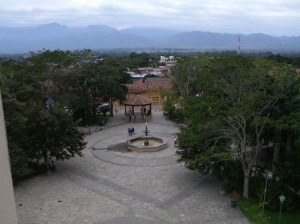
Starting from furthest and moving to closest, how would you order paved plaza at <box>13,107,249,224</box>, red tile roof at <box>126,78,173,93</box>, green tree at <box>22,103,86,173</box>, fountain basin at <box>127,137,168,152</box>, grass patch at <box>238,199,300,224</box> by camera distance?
red tile roof at <box>126,78,173,93</box> < fountain basin at <box>127,137,168,152</box> < green tree at <box>22,103,86,173</box> < paved plaza at <box>13,107,249,224</box> < grass patch at <box>238,199,300,224</box>

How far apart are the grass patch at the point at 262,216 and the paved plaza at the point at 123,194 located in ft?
1.18

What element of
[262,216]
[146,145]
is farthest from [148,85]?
[262,216]

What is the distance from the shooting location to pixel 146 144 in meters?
26.4

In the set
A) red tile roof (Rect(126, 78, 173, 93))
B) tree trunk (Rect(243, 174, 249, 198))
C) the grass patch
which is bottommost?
the grass patch

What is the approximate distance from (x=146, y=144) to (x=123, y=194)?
9008 millimetres

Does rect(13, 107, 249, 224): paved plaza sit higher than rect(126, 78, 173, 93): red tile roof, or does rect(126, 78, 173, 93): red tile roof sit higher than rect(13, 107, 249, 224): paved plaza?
rect(126, 78, 173, 93): red tile roof

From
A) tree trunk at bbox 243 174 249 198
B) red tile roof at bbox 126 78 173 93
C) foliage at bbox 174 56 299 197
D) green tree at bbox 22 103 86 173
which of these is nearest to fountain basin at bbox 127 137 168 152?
green tree at bbox 22 103 86 173

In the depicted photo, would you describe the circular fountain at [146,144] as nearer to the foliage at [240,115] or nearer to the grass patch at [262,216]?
the foliage at [240,115]

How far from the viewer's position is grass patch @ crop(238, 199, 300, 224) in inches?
579

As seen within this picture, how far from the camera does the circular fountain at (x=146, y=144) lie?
83.1 feet

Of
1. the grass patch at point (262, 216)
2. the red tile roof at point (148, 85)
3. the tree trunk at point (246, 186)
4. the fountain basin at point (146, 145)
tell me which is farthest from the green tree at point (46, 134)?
the red tile roof at point (148, 85)

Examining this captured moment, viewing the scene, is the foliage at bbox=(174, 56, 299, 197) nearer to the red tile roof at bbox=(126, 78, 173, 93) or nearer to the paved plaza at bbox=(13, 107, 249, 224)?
the paved plaza at bbox=(13, 107, 249, 224)

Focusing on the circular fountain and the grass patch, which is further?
the circular fountain

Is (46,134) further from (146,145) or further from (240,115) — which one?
(240,115)
